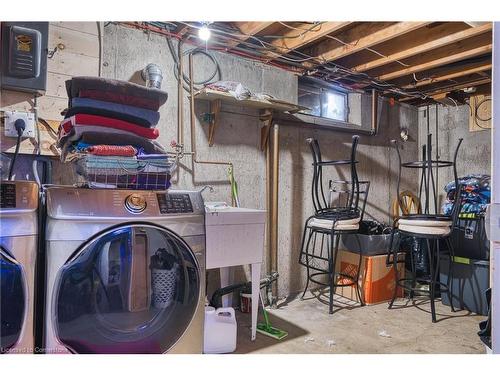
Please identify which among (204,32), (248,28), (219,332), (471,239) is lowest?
(219,332)

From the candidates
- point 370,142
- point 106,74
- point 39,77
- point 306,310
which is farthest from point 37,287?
point 370,142

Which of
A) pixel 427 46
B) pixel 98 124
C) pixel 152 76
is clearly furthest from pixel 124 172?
pixel 427 46

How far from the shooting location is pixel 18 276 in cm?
132

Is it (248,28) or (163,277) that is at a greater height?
(248,28)

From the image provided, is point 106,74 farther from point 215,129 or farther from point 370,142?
point 370,142

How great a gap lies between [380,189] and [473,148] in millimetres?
1211

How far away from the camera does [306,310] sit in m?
2.86

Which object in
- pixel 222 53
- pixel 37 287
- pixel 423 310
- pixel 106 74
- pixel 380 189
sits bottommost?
pixel 423 310

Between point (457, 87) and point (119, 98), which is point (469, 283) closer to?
point (457, 87)

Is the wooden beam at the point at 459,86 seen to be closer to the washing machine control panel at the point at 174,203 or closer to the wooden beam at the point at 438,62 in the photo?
the wooden beam at the point at 438,62

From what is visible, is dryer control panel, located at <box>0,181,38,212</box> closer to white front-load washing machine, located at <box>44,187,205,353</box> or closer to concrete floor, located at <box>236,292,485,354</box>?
white front-load washing machine, located at <box>44,187,205,353</box>

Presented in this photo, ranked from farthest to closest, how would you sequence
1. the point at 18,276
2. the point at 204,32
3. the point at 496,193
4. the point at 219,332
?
the point at 204,32
the point at 219,332
the point at 18,276
the point at 496,193

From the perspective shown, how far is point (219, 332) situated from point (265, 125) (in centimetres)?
176

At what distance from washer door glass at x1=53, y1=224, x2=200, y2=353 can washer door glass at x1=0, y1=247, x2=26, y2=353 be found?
119 millimetres
